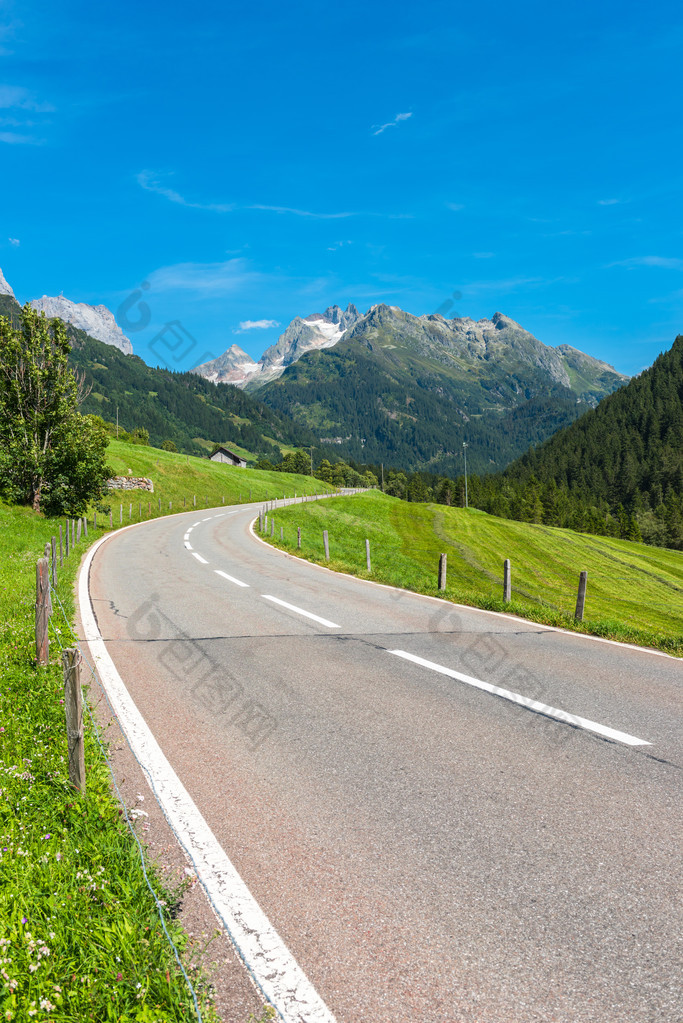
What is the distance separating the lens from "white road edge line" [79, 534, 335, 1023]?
2794 millimetres

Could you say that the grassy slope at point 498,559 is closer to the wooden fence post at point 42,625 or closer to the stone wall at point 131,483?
the wooden fence post at point 42,625

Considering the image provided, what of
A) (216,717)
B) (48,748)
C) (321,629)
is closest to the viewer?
(48,748)

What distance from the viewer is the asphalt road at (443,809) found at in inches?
115

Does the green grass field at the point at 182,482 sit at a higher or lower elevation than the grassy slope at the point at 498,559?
higher

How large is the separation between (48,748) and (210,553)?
2099cm

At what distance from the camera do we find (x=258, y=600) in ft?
47.7

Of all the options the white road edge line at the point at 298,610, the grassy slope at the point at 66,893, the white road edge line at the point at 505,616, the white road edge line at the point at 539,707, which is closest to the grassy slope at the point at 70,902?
the grassy slope at the point at 66,893

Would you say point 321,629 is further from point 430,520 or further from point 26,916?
point 430,520

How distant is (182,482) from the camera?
75.9 meters

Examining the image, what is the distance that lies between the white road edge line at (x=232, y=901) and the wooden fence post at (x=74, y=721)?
677 millimetres

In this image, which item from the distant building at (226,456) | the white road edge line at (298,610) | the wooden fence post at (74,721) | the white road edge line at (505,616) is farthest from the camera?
the distant building at (226,456)

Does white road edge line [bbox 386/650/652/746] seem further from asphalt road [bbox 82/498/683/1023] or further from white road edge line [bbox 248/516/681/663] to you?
white road edge line [bbox 248/516/681/663]

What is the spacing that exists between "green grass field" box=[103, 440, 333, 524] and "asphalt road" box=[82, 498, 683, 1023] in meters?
45.8

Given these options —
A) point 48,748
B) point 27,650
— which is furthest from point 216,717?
point 27,650
